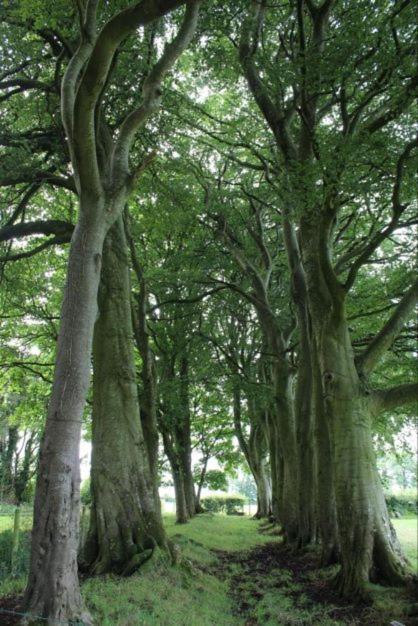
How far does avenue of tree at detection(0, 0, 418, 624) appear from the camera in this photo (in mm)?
5859

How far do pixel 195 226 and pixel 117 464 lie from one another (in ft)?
25.2

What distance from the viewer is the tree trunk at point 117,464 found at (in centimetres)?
771

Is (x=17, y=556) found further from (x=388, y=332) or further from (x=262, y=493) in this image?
(x=262, y=493)

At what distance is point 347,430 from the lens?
8.05 m

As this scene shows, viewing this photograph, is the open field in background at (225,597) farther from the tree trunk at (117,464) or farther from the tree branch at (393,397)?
the tree branch at (393,397)

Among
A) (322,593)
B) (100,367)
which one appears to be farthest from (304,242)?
(322,593)

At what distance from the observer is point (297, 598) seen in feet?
25.5

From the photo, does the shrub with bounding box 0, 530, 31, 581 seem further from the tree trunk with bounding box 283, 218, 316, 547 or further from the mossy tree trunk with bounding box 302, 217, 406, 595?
the tree trunk with bounding box 283, 218, 316, 547

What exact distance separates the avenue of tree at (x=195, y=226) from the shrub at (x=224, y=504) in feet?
73.5

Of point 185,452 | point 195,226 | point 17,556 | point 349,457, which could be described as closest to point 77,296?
point 17,556

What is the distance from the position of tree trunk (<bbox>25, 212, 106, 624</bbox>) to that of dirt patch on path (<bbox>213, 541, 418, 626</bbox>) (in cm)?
310

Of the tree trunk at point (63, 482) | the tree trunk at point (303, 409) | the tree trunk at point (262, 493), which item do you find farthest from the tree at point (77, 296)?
the tree trunk at point (262, 493)

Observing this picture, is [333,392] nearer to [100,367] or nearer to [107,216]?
[100,367]

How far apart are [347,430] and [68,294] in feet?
16.6
